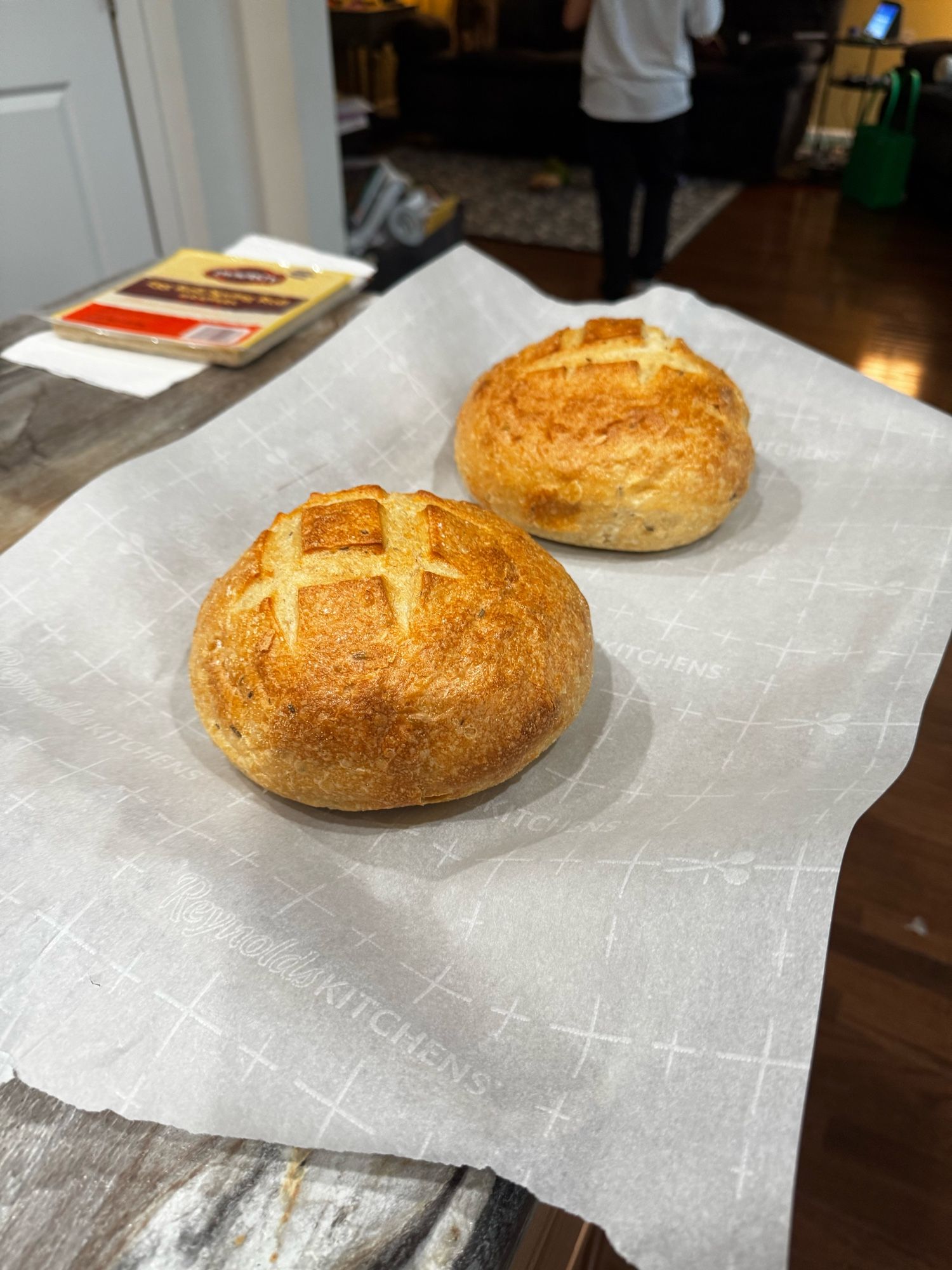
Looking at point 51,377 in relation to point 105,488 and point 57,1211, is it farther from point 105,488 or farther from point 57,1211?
point 57,1211

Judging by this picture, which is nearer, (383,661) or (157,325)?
(383,661)

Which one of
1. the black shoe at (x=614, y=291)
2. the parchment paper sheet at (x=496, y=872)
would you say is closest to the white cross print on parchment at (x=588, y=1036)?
the parchment paper sheet at (x=496, y=872)

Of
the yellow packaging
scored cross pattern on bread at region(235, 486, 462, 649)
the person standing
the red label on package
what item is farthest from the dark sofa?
scored cross pattern on bread at region(235, 486, 462, 649)

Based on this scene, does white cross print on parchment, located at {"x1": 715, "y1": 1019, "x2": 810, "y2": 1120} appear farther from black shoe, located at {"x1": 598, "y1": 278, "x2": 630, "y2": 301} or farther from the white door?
black shoe, located at {"x1": 598, "y1": 278, "x2": 630, "y2": 301}

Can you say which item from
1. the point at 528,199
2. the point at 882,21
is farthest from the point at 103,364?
the point at 882,21

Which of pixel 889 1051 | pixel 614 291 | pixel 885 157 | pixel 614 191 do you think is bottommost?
pixel 889 1051

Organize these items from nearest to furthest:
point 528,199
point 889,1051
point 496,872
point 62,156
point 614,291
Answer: point 496,872
point 889,1051
point 62,156
point 614,291
point 528,199

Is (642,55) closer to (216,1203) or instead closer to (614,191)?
(614,191)
